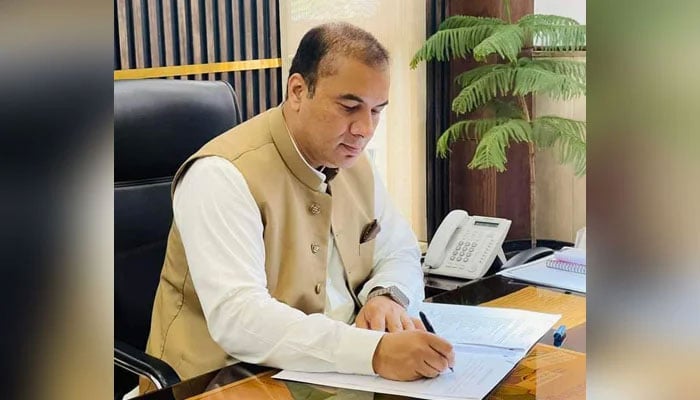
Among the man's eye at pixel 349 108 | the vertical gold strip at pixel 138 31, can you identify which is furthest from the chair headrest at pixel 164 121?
the vertical gold strip at pixel 138 31

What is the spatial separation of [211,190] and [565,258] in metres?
0.67

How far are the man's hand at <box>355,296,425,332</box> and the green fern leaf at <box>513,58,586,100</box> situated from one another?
161 centimetres

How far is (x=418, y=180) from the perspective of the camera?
10.8 feet

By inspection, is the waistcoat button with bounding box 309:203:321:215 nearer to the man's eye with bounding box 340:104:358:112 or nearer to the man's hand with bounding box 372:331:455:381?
the man's eye with bounding box 340:104:358:112

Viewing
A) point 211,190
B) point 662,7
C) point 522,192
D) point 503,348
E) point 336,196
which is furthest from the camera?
point 522,192

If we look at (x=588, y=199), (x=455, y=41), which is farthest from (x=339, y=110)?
(x=455, y=41)

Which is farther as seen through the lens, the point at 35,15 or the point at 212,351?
the point at 212,351

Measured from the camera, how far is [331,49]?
4.02 ft

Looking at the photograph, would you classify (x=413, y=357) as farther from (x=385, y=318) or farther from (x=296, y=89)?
(x=296, y=89)

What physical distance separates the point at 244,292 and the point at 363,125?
1.18ft

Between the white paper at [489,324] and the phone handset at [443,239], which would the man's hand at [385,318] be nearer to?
the white paper at [489,324]

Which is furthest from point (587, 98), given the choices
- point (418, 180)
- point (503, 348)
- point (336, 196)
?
point (418, 180)

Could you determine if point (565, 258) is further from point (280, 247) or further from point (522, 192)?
point (522, 192)

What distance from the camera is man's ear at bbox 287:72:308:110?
126cm
